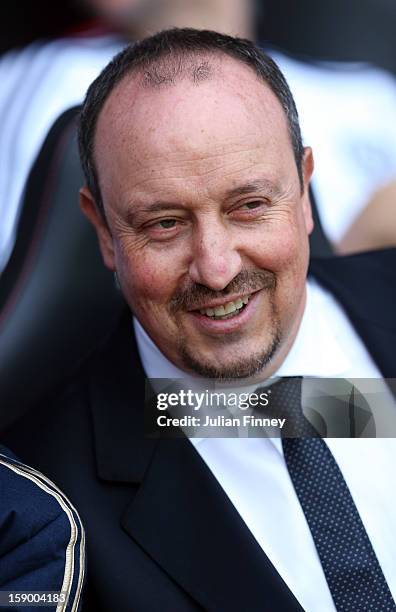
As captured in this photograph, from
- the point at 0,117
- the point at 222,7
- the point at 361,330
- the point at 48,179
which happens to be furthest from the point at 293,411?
the point at 222,7

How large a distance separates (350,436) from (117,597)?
35 cm

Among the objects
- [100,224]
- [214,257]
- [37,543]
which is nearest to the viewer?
[37,543]

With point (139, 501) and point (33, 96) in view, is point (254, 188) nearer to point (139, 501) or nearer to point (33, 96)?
point (139, 501)

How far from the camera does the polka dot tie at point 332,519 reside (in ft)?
3.65

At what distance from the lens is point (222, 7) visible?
2029 mm

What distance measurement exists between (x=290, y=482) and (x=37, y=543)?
34 centimetres

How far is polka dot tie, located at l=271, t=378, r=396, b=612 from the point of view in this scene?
43.8 inches

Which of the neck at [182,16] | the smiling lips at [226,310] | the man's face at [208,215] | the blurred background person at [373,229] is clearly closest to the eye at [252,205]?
the man's face at [208,215]

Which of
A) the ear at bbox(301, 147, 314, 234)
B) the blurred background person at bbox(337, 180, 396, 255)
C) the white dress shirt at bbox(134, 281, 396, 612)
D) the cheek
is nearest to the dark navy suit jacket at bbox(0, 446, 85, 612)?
the white dress shirt at bbox(134, 281, 396, 612)

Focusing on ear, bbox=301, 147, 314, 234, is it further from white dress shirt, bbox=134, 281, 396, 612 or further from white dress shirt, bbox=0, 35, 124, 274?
white dress shirt, bbox=0, 35, 124, 274

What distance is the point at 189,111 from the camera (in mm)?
1104

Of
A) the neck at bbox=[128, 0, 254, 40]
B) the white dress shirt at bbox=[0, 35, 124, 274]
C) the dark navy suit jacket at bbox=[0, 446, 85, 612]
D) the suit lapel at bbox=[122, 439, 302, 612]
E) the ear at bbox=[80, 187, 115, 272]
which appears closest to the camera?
the dark navy suit jacket at bbox=[0, 446, 85, 612]

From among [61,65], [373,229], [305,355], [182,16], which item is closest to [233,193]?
[305,355]

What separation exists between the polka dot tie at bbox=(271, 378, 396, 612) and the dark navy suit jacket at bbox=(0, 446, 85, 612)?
11.2 inches
